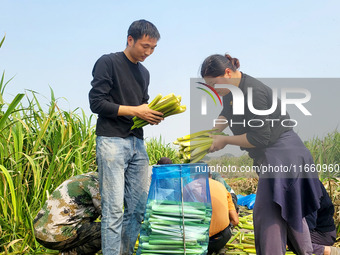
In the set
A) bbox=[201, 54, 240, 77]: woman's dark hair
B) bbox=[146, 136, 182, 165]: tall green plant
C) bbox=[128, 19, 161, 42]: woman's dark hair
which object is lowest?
A: bbox=[146, 136, 182, 165]: tall green plant

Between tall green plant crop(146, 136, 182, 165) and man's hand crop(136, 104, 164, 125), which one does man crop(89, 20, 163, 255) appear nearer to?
man's hand crop(136, 104, 164, 125)

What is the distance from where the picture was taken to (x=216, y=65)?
238 centimetres

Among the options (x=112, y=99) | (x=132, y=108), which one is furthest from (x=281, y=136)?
(x=112, y=99)

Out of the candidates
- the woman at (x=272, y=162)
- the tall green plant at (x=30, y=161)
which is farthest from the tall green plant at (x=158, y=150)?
the woman at (x=272, y=162)

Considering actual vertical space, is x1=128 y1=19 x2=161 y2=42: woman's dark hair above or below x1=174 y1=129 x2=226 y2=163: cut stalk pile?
above

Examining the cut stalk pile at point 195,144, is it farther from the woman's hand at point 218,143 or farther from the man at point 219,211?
the man at point 219,211

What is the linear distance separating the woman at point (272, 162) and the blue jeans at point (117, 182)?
2.32 feet

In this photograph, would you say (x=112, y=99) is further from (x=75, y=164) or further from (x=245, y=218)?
(x=245, y=218)

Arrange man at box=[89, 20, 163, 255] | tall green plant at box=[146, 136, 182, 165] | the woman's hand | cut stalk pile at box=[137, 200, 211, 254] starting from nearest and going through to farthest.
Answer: the woman's hand < cut stalk pile at box=[137, 200, 211, 254] < man at box=[89, 20, 163, 255] < tall green plant at box=[146, 136, 182, 165]

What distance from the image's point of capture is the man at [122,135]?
8.79ft

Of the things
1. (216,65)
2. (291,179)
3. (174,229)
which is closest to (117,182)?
(174,229)

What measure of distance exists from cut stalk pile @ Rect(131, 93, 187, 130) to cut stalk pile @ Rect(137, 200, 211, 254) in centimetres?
61

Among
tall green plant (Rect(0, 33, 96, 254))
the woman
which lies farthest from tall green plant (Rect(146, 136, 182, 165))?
the woman

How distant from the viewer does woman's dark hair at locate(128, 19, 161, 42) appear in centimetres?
277
